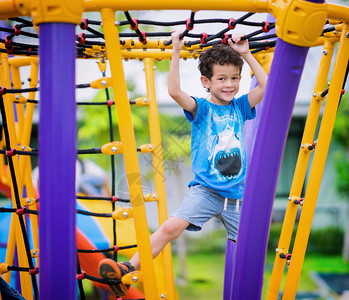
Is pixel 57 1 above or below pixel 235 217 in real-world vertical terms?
above

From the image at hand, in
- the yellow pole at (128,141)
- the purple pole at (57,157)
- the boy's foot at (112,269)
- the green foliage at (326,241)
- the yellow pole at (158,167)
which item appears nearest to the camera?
the purple pole at (57,157)

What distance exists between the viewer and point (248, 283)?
53.1 inches

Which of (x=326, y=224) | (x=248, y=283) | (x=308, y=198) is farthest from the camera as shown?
(x=326, y=224)

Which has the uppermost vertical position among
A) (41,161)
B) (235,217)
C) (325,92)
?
(325,92)

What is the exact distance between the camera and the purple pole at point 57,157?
118 cm

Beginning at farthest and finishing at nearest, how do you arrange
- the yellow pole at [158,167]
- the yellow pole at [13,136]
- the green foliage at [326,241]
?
the green foliage at [326,241]
the yellow pole at [158,167]
the yellow pole at [13,136]

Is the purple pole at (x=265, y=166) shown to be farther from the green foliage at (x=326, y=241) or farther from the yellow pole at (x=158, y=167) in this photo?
the green foliage at (x=326, y=241)

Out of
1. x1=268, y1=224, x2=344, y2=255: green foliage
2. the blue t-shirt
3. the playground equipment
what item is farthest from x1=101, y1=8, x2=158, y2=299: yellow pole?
x1=268, y1=224, x2=344, y2=255: green foliage

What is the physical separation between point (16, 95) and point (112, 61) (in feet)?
4.00

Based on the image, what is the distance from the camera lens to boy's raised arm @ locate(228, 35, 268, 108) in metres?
1.65

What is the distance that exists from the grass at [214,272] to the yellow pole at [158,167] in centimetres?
375

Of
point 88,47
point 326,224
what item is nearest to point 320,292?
point 326,224

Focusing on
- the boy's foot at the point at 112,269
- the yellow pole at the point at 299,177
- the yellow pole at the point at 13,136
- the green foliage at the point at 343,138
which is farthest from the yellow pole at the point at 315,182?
the green foliage at the point at 343,138

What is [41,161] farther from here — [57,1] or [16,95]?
[16,95]
